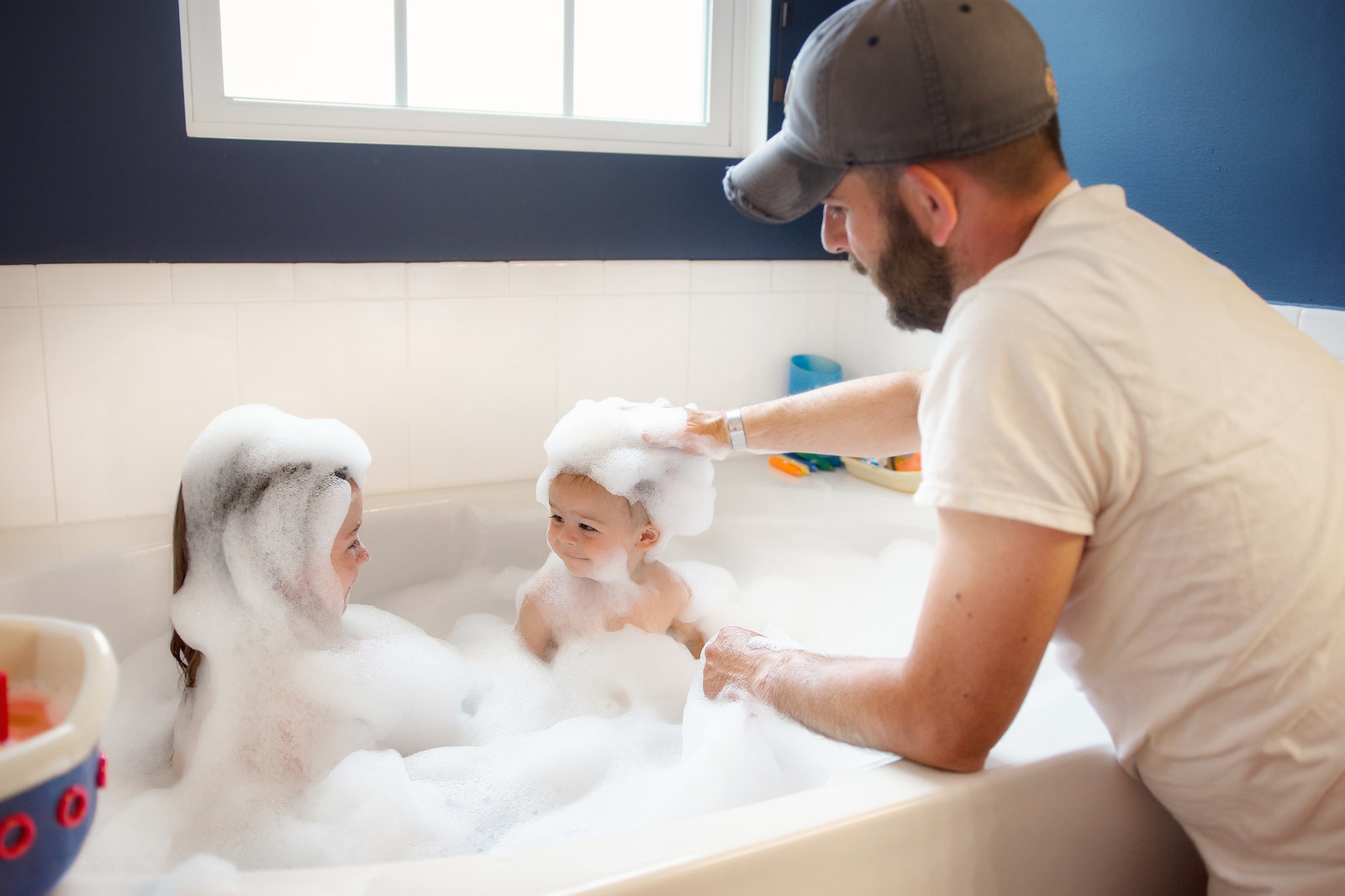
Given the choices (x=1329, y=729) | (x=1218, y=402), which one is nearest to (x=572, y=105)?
(x=1218, y=402)

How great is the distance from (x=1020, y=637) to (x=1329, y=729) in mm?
303

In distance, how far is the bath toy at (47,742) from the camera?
2.15 ft

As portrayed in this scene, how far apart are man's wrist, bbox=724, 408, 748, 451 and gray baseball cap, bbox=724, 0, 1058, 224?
641 millimetres

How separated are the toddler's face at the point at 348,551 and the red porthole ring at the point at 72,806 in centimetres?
74

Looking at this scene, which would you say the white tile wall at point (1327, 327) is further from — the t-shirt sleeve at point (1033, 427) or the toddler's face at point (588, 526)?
the toddler's face at point (588, 526)

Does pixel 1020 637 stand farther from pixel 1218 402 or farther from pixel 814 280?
pixel 814 280

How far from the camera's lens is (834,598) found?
197 centimetres

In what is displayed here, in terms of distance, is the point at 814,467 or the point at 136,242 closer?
the point at 136,242

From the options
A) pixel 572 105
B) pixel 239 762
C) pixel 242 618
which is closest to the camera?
pixel 239 762

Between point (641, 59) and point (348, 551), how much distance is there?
4.40ft

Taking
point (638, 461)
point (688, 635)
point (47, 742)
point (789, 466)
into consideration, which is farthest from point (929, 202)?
point (789, 466)

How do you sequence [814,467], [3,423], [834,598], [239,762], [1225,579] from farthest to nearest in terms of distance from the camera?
[814,467] < [834,598] < [3,423] < [239,762] < [1225,579]

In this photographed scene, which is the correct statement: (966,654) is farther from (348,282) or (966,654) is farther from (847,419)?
(348,282)

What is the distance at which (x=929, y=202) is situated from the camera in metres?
1.05
